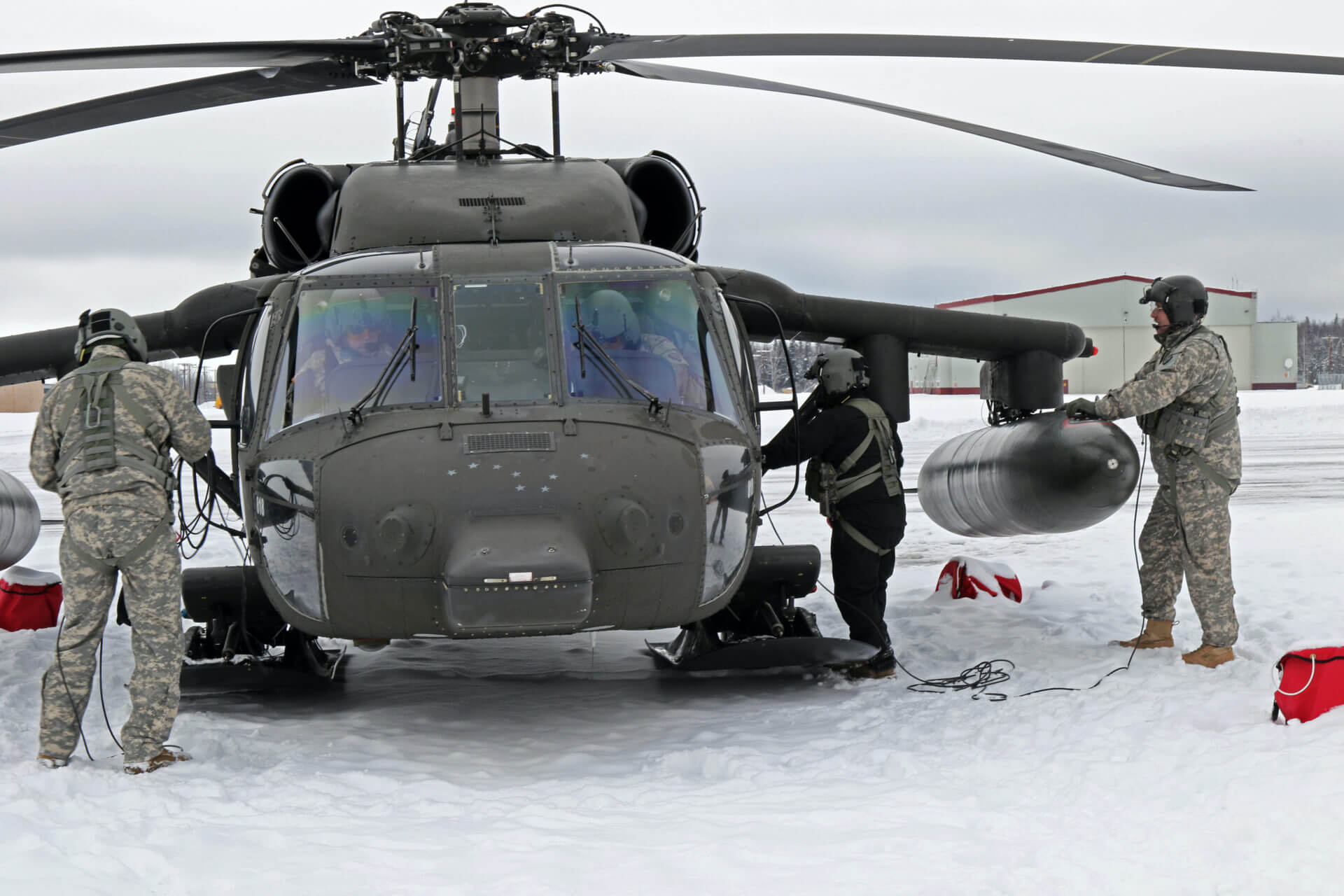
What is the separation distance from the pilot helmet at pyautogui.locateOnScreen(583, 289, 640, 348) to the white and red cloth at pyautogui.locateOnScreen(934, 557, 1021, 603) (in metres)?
3.87

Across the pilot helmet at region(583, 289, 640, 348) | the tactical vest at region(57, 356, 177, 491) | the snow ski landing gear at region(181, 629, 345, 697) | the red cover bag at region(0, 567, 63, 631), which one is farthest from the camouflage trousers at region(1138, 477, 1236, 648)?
the red cover bag at region(0, 567, 63, 631)

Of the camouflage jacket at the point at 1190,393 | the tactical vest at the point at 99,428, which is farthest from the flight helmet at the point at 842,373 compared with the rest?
the tactical vest at the point at 99,428

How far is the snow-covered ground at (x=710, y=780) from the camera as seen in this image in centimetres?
353

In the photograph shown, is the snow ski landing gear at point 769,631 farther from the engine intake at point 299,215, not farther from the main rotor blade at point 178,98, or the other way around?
the main rotor blade at point 178,98

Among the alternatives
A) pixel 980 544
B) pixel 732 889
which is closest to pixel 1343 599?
pixel 980 544

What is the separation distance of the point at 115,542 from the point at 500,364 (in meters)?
1.66

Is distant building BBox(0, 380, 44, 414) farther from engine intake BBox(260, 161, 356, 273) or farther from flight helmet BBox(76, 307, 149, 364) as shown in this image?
flight helmet BBox(76, 307, 149, 364)

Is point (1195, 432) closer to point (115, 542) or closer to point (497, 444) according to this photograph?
point (497, 444)

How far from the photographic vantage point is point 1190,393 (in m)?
6.18

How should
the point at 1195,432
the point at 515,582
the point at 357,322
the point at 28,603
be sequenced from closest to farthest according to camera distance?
1. the point at 515,582
2. the point at 357,322
3. the point at 1195,432
4. the point at 28,603

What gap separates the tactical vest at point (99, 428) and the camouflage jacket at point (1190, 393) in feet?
14.6

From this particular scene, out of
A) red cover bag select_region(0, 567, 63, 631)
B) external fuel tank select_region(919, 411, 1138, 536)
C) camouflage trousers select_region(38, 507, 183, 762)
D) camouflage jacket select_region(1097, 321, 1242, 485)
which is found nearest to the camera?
camouflage trousers select_region(38, 507, 183, 762)

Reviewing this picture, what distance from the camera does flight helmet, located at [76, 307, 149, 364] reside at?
5.06 m

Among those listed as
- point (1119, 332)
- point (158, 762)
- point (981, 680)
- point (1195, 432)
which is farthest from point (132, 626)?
point (1119, 332)
